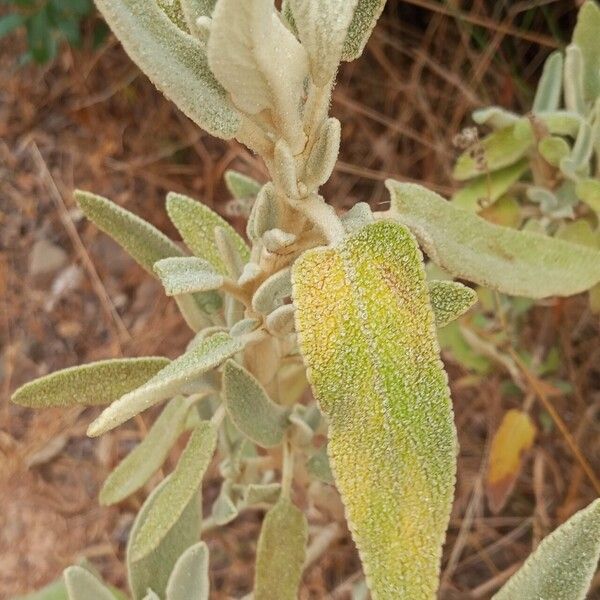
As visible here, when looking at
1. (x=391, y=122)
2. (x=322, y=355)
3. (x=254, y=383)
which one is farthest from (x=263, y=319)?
(x=391, y=122)

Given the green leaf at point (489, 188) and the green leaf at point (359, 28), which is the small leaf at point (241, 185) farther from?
the green leaf at point (359, 28)

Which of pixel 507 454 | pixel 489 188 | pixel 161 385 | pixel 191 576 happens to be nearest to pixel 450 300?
pixel 161 385

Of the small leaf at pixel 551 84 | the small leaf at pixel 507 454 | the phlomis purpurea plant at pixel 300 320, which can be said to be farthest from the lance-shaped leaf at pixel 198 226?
the small leaf at pixel 507 454

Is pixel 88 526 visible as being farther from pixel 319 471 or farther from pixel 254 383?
pixel 254 383

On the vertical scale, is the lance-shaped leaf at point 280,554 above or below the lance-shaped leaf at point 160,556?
below

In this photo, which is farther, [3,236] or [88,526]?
[3,236]

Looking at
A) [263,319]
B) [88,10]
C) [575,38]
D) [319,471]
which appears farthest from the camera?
[88,10]
